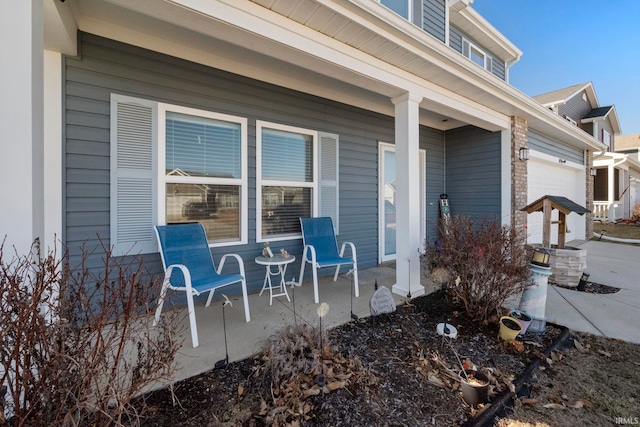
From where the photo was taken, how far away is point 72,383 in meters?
1.22

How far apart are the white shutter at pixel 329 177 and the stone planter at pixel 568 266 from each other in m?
3.03

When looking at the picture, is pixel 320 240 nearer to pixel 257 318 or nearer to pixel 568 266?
pixel 257 318

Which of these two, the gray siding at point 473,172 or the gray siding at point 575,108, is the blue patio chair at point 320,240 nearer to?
the gray siding at point 473,172

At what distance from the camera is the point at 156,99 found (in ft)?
10.00

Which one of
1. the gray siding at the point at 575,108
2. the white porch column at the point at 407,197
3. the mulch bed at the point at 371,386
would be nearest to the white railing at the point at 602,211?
the gray siding at the point at 575,108

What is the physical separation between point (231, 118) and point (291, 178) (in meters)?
1.15

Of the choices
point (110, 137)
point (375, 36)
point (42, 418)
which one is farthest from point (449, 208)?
point (42, 418)

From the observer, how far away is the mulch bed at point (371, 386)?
1602 millimetres

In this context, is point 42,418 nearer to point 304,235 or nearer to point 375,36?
point 304,235

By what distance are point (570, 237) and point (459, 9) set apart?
7.11 m

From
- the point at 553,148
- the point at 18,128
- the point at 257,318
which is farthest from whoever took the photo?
the point at 553,148

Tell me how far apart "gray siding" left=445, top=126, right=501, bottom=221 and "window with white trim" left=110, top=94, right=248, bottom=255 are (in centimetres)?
482

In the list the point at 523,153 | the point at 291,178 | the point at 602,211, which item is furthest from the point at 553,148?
the point at 602,211

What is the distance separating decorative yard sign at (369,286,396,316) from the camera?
276cm
